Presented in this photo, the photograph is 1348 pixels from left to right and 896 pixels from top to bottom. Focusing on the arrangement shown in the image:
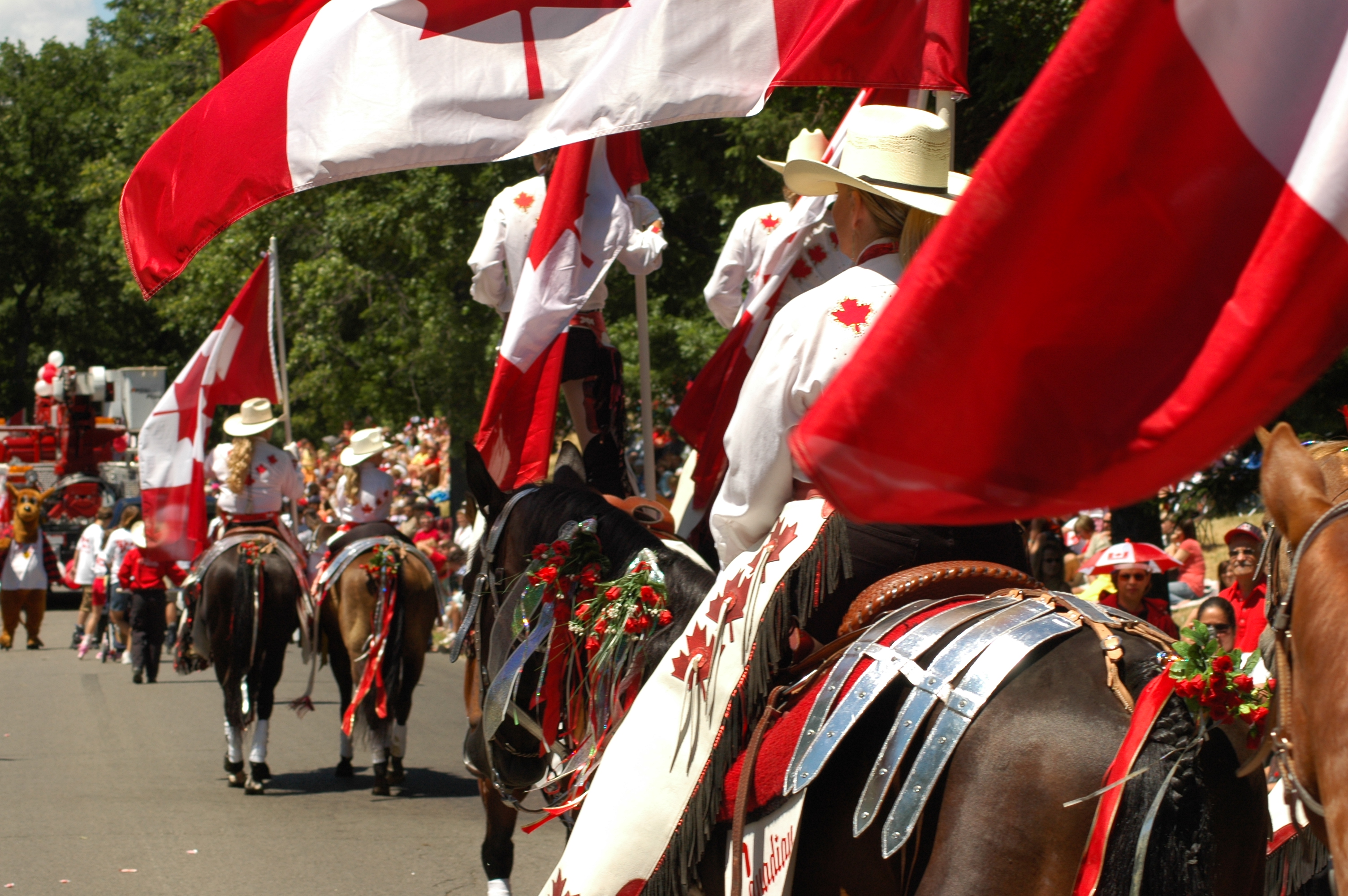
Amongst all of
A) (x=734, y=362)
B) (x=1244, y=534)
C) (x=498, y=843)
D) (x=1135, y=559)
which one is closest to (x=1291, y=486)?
(x=734, y=362)

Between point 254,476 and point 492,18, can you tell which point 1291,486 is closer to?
point 492,18

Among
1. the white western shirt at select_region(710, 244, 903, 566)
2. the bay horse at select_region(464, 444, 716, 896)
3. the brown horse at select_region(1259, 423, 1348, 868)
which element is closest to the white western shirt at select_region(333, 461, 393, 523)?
the bay horse at select_region(464, 444, 716, 896)

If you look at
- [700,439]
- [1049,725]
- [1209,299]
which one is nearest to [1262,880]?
[1049,725]

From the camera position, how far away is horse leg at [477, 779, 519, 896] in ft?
19.4

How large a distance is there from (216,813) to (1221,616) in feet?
19.6

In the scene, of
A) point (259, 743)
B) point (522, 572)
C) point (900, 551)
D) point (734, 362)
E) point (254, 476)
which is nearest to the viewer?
point (900, 551)

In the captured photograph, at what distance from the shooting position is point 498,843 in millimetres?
5973

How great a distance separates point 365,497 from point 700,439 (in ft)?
18.4

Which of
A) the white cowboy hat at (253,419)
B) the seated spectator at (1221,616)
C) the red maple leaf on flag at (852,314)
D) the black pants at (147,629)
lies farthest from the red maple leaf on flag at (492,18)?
the black pants at (147,629)

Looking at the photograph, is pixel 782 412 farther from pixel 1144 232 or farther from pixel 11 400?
pixel 11 400

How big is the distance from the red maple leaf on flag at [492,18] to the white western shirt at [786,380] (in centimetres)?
166

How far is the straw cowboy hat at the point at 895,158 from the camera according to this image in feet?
11.3

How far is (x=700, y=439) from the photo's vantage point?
599 cm

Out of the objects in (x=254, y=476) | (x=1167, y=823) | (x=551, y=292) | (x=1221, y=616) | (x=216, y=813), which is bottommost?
(x=216, y=813)
